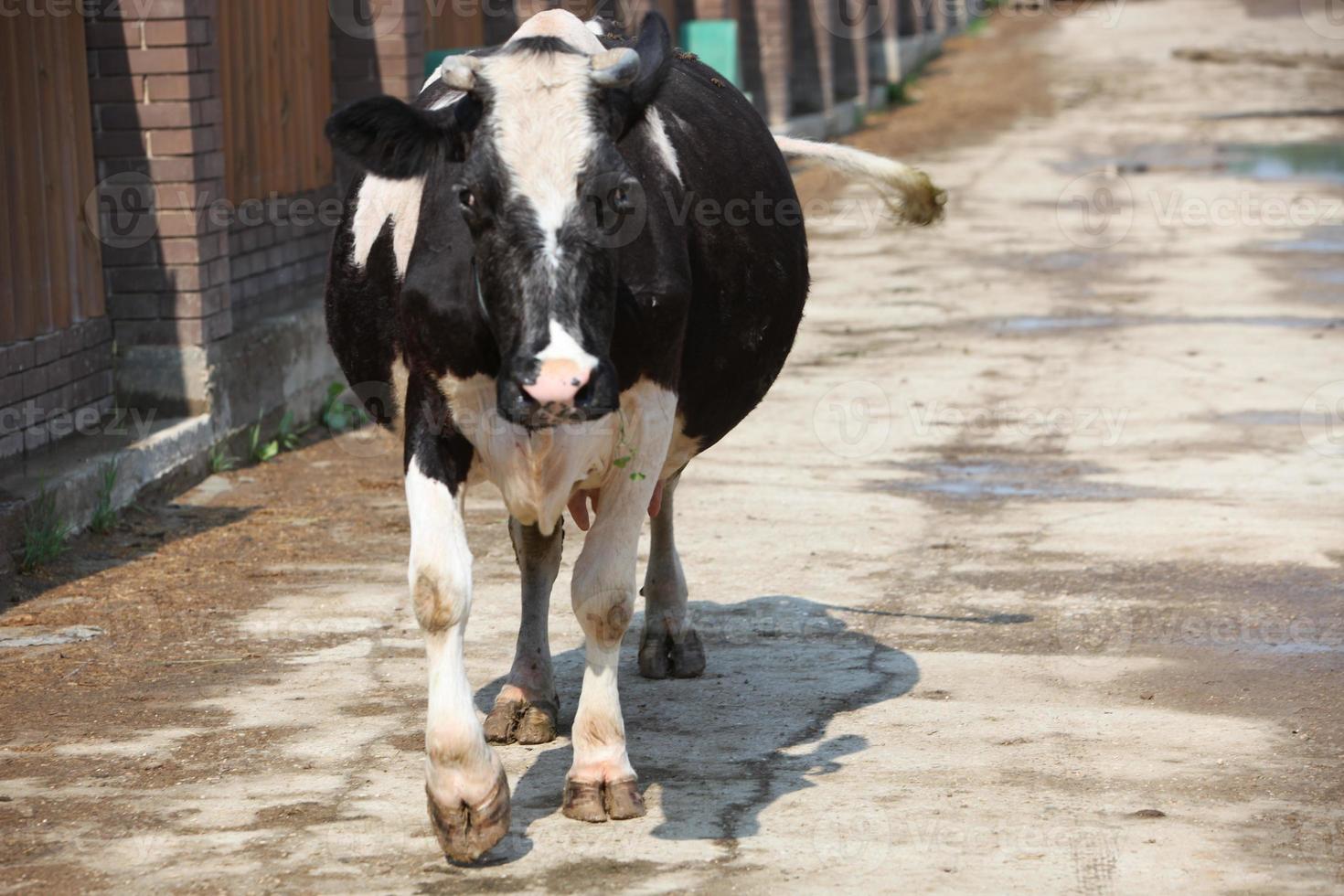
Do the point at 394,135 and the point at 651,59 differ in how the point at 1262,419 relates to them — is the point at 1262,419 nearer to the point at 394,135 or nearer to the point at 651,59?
the point at 651,59

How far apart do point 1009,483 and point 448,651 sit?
476 cm

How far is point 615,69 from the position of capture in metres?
4.27

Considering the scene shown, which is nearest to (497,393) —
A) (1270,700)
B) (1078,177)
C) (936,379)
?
(1270,700)

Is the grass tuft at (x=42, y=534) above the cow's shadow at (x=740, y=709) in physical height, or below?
above

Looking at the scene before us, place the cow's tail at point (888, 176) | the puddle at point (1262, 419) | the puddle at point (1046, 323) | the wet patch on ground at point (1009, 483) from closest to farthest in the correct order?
the cow's tail at point (888, 176) → the wet patch on ground at point (1009, 483) → the puddle at point (1262, 419) → the puddle at point (1046, 323)

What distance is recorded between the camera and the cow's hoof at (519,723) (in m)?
5.33

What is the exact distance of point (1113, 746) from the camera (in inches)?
204

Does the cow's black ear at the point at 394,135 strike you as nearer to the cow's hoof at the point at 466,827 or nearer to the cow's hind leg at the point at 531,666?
the cow's hind leg at the point at 531,666

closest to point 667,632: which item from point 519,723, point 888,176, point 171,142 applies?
point 519,723

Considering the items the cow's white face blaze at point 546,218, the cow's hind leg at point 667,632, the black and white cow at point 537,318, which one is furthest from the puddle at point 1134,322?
the cow's white face blaze at point 546,218

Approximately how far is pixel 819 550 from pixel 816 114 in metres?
18.7

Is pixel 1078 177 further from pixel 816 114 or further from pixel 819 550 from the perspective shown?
pixel 819 550

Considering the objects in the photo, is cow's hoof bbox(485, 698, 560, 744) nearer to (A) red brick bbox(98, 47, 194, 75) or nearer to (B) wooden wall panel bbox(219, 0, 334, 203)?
(A) red brick bbox(98, 47, 194, 75)

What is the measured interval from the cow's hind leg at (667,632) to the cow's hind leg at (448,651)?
5.04 ft
